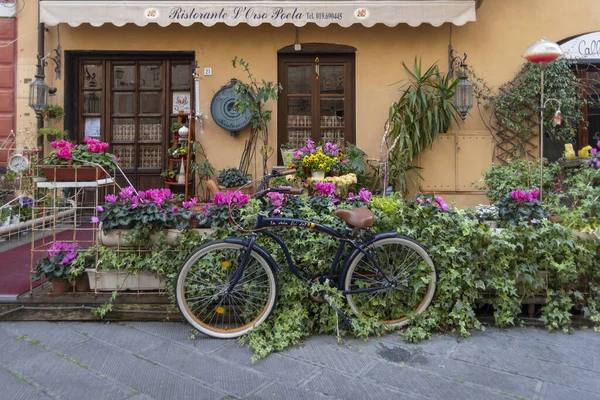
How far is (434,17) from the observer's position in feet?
20.5

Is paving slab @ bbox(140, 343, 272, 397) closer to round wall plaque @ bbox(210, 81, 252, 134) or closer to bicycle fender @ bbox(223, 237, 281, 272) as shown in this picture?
bicycle fender @ bbox(223, 237, 281, 272)

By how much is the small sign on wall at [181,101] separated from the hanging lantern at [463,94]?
13.8 ft

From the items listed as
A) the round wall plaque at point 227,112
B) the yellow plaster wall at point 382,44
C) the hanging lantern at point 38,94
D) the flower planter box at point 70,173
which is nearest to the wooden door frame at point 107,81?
the yellow plaster wall at point 382,44

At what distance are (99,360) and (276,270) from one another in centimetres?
133

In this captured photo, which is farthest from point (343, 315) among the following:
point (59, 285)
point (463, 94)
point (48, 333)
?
point (463, 94)

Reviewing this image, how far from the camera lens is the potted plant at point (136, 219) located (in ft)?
11.9

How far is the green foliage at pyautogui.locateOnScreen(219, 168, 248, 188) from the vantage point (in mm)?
6484

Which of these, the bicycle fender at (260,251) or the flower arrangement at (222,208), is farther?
the flower arrangement at (222,208)

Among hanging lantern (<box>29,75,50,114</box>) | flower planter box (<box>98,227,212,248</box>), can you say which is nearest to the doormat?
flower planter box (<box>98,227,212,248</box>)

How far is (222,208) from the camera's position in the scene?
3.62m

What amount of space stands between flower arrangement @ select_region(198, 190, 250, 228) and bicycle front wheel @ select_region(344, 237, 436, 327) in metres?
1.04

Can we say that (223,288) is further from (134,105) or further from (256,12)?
(134,105)

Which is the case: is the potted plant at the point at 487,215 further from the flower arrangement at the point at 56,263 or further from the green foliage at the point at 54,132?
the green foliage at the point at 54,132

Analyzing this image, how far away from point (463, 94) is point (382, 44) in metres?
1.53
